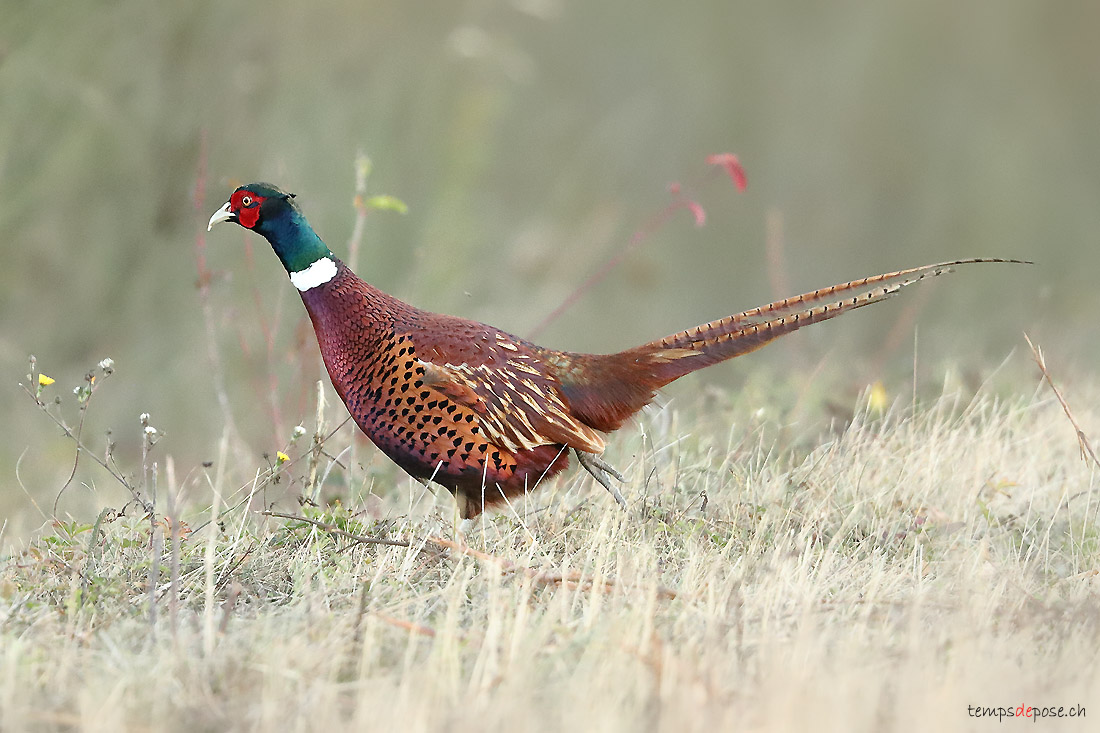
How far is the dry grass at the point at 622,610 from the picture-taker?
7.22ft

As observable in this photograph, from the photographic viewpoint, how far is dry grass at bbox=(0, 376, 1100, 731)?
7.22 feet

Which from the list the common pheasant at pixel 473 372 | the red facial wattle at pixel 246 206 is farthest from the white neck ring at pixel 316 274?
the red facial wattle at pixel 246 206

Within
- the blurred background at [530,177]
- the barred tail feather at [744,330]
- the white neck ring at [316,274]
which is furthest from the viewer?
the blurred background at [530,177]

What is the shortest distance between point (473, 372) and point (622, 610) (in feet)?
3.83

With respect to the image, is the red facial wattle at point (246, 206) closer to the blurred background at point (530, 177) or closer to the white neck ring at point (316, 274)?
the white neck ring at point (316, 274)

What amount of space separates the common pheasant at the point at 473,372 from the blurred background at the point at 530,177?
840 mm

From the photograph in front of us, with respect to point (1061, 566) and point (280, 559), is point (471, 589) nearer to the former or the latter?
point (280, 559)

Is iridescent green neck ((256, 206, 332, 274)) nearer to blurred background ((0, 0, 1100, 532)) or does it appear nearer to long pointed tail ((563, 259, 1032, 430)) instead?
blurred background ((0, 0, 1100, 532))

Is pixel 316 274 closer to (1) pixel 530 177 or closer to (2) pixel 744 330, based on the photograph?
(2) pixel 744 330

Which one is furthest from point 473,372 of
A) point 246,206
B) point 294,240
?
point 246,206

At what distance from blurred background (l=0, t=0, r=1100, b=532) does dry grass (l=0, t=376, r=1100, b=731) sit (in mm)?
916

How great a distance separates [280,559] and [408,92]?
14.4 ft

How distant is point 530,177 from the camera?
9125 millimetres

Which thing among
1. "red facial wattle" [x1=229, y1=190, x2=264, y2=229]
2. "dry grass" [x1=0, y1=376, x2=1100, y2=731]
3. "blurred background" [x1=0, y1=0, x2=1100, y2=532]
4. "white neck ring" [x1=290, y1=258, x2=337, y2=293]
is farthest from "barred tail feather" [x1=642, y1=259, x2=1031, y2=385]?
"blurred background" [x1=0, y1=0, x2=1100, y2=532]
